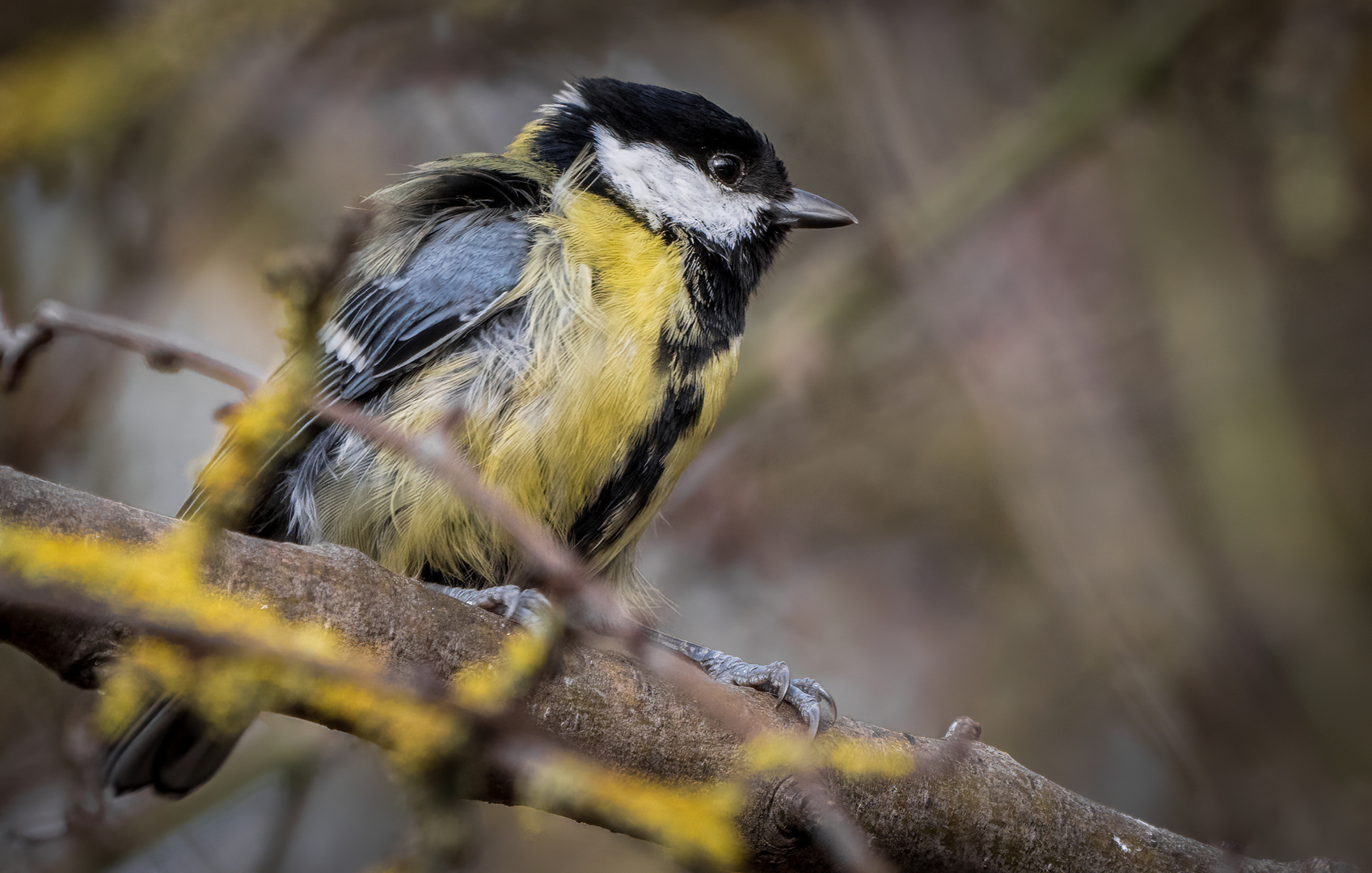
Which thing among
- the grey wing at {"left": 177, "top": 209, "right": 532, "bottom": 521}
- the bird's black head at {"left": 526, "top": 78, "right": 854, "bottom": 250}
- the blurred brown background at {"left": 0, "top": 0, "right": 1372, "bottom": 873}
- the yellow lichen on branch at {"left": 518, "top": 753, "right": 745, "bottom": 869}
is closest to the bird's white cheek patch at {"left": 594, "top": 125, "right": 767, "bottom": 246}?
the bird's black head at {"left": 526, "top": 78, "right": 854, "bottom": 250}

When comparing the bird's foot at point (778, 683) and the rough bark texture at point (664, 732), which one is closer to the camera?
the rough bark texture at point (664, 732)

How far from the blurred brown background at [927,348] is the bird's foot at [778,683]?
46cm

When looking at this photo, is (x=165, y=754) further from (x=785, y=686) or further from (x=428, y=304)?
(x=785, y=686)

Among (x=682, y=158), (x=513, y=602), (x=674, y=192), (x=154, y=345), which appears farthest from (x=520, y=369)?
(x=154, y=345)

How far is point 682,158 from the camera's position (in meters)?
2.15

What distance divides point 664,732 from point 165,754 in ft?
3.80

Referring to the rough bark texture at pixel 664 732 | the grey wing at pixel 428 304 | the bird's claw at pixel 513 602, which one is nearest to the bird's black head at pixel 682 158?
the grey wing at pixel 428 304

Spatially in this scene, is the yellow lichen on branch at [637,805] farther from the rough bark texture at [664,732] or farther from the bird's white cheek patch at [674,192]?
the bird's white cheek patch at [674,192]

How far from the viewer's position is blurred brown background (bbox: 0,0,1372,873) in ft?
7.77

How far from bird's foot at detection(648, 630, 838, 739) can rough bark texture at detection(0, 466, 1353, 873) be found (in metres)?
0.04

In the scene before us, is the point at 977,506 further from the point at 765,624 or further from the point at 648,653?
the point at 648,653

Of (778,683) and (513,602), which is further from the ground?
(778,683)

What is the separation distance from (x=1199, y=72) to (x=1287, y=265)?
66 centimetres

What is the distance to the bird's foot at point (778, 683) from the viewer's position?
1599 millimetres
